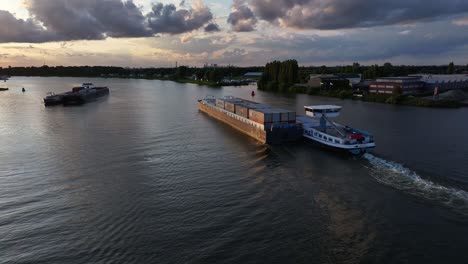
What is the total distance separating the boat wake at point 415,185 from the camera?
813 inches

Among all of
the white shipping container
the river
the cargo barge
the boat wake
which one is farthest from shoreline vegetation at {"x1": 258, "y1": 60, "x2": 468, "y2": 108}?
the boat wake

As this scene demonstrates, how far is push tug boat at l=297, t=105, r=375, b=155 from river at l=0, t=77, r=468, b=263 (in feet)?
3.48

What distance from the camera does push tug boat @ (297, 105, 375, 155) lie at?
31536 millimetres

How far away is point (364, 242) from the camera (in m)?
16.7

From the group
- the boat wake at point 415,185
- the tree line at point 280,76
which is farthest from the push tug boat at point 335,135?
the tree line at point 280,76

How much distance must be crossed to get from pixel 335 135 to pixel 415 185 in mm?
12568

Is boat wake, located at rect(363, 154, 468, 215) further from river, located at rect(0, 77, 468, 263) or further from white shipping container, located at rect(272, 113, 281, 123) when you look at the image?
white shipping container, located at rect(272, 113, 281, 123)

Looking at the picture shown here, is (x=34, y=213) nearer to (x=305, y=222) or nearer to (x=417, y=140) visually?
(x=305, y=222)

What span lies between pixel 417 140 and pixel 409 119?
1685cm

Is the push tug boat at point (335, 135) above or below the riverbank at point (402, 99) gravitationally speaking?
below

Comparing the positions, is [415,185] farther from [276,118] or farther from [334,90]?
[334,90]

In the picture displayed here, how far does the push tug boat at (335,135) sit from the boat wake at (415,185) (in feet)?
8.18

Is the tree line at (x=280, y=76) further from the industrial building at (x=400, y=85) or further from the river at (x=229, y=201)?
the river at (x=229, y=201)

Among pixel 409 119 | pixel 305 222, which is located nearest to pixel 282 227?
pixel 305 222
